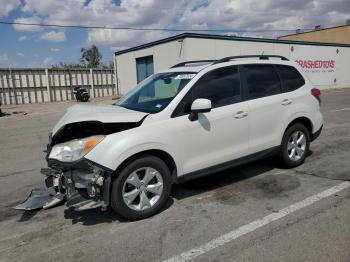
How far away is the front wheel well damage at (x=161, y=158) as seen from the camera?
397cm

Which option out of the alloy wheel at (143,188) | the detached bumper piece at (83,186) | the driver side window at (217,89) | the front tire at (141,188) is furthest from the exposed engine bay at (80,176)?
the driver side window at (217,89)

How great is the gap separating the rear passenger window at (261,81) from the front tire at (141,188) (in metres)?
1.87

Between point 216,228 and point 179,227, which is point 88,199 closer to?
point 179,227

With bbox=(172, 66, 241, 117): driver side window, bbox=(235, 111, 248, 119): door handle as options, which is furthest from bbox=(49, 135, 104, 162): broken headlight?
bbox=(235, 111, 248, 119): door handle

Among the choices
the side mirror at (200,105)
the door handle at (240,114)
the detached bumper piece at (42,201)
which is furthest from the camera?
the door handle at (240,114)

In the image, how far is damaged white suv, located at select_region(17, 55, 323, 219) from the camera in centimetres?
395

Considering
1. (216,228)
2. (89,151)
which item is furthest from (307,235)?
(89,151)

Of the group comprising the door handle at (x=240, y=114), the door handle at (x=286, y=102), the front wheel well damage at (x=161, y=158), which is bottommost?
the front wheel well damage at (x=161, y=158)

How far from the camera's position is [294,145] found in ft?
19.3

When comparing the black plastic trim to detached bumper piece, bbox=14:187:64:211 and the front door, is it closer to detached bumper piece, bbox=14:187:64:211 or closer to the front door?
detached bumper piece, bbox=14:187:64:211

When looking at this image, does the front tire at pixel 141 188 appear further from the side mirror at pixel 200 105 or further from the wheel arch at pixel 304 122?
the wheel arch at pixel 304 122

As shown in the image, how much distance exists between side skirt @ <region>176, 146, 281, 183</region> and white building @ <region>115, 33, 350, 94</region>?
1555 centimetres

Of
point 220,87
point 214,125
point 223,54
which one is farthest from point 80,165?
→ point 223,54

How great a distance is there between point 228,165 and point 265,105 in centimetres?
111
